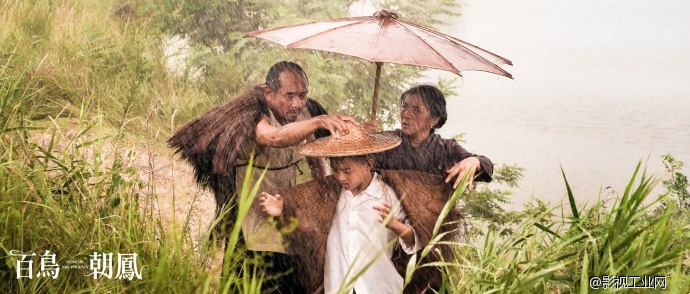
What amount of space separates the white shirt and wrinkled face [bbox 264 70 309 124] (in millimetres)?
591

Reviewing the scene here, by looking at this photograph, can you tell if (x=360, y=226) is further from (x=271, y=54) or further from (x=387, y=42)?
(x=271, y=54)

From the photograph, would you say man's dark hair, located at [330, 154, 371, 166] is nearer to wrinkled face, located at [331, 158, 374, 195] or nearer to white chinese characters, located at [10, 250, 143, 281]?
wrinkled face, located at [331, 158, 374, 195]

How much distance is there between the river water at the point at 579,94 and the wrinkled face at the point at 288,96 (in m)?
3.67

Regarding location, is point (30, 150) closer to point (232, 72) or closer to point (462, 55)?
point (462, 55)

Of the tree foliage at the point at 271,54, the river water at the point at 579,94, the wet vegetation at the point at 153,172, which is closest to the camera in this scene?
the wet vegetation at the point at 153,172

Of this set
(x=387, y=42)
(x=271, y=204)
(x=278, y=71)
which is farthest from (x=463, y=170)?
(x=278, y=71)

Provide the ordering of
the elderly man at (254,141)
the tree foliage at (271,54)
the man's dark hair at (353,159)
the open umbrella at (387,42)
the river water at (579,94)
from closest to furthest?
the man's dark hair at (353,159), the open umbrella at (387,42), the elderly man at (254,141), the tree foliage at (271,54), the river water at (579,94)

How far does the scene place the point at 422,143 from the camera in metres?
3.67

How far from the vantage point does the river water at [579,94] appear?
63.2ft

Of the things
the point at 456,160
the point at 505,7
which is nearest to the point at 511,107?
the point at 456,160

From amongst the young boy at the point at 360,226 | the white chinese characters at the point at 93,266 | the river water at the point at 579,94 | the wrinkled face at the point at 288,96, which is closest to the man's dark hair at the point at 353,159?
the young boy at the point at 360,226

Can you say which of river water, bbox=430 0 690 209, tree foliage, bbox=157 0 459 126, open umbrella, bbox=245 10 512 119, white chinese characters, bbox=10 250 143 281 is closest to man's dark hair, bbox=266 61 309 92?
open umbrella, bbox=245 10 512 119

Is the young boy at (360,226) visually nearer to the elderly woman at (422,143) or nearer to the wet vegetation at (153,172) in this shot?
the wet vegetation at (153,172)

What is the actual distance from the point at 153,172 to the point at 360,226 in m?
1.32
